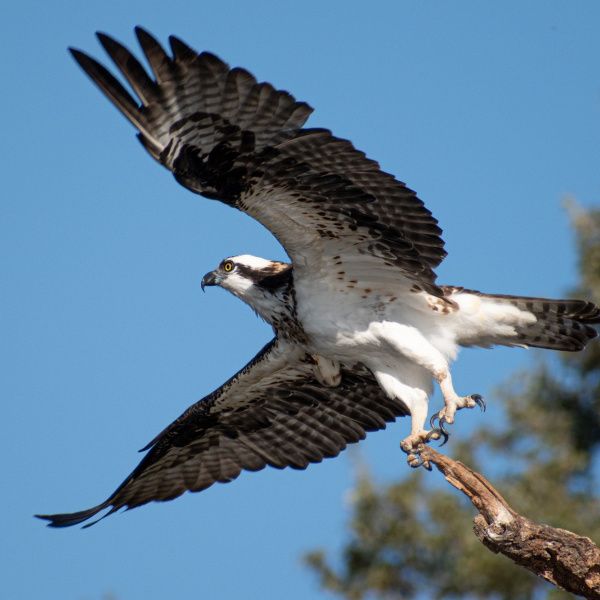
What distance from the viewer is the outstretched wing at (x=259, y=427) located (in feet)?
33.2

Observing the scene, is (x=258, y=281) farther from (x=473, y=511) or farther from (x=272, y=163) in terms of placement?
Result: (x=473, y=511)

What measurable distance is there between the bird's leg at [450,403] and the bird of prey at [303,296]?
0.05ft

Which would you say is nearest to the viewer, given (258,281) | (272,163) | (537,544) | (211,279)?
(537,544)

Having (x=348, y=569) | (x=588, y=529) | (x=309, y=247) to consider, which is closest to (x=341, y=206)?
(x=309, y=247)

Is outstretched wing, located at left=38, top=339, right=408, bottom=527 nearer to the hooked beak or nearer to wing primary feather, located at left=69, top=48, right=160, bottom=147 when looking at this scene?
the hooked beak

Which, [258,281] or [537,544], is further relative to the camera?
[258,281]

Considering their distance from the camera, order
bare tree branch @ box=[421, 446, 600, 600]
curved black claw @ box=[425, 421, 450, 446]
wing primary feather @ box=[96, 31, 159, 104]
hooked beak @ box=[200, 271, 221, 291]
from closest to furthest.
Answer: bare tree branch @ box=[421, 446, 600, 600]
wing primary feather @ box=[96, 31, 159, 104]
curved black claw @ box=[425, 421, 450, 446]
hooked beak @ box=[200, 271, 221, 291]

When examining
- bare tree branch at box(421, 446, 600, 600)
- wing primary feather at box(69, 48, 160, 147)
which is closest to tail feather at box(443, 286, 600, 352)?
bare tree branch at box(421, 446, 600, 600)

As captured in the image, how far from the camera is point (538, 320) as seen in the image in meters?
9.00

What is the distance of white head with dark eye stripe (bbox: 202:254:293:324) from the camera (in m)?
9.31

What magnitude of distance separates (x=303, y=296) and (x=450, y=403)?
1.38 metres

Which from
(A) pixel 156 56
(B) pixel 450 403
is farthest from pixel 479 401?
(A) pixel 156 56

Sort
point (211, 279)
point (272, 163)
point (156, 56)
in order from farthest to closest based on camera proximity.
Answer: point (211, 279)
point (272, 163)
point (156, 56)

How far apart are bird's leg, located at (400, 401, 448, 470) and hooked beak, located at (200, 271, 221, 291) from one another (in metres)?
1.88
